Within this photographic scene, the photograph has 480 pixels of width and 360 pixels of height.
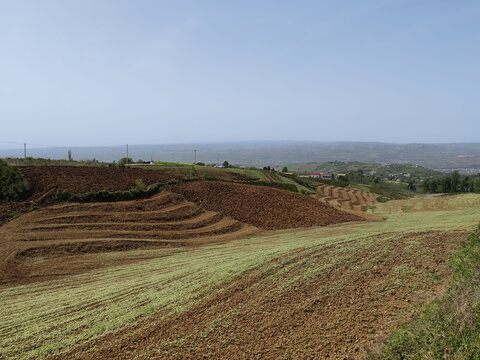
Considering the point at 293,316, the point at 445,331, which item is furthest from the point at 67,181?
the point at 445,331

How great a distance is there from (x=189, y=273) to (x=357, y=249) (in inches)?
297

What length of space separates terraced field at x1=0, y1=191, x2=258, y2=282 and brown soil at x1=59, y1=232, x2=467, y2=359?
9878 mm

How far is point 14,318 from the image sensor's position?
1066cm

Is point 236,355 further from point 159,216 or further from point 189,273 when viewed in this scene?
point 159,216

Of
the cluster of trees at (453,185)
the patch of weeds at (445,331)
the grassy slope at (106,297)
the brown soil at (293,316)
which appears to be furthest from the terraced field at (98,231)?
the cluster of trees at (453,185)

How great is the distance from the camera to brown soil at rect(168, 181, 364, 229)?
26.6 meters

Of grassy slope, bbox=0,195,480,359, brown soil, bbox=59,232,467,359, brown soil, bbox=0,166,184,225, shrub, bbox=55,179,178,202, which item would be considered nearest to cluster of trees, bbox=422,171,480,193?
grassy slope, bbox=0,195,480,359

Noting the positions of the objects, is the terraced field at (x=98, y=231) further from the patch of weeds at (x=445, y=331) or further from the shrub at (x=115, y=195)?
the patch of weeds at (x=445, y=331)

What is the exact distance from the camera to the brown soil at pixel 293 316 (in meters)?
7.43

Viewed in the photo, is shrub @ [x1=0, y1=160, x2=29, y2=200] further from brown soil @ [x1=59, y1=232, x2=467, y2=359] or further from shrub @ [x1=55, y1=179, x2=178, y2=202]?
brown soil @ [x1=59, y1=232, x2=467, y2=359]

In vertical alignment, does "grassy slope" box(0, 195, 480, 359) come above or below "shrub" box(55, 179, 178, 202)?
below

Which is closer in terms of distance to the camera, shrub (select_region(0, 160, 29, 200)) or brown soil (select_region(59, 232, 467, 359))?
brown soil (select_region(59, 232, 467, 359))

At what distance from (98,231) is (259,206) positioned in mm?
14058

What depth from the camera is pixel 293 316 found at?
8648 millimetres
